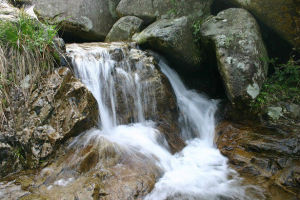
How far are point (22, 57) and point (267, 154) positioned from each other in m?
3.87

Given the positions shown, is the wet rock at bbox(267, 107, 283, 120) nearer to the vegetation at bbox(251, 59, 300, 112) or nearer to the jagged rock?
the vegetation at bbox(251, 59, 300, 112)

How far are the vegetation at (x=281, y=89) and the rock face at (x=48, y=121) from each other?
3.00m

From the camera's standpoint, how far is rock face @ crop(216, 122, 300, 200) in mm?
2707

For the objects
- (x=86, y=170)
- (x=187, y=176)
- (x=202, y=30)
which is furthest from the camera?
(x=202, y=30)

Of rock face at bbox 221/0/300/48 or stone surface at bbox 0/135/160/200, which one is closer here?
stone surface at bbox 0/135/160/200

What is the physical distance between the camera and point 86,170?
271 cm

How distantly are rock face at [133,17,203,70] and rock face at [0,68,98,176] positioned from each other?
2.08 meters

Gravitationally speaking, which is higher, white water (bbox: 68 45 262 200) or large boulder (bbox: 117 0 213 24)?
large boulder (bbox: 117 0 213 24)

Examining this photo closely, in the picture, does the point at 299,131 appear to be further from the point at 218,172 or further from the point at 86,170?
the point at 86,170

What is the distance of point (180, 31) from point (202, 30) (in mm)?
491

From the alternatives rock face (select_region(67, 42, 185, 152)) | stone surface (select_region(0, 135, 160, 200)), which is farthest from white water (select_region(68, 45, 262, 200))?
stone surface (select_region(0, 135, 160, 200))

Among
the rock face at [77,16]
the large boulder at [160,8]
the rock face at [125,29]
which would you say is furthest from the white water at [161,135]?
the rock face at [77,16]

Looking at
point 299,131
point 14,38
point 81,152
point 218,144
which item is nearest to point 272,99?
point 299,131

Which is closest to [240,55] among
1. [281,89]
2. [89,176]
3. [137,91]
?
[281,89]
